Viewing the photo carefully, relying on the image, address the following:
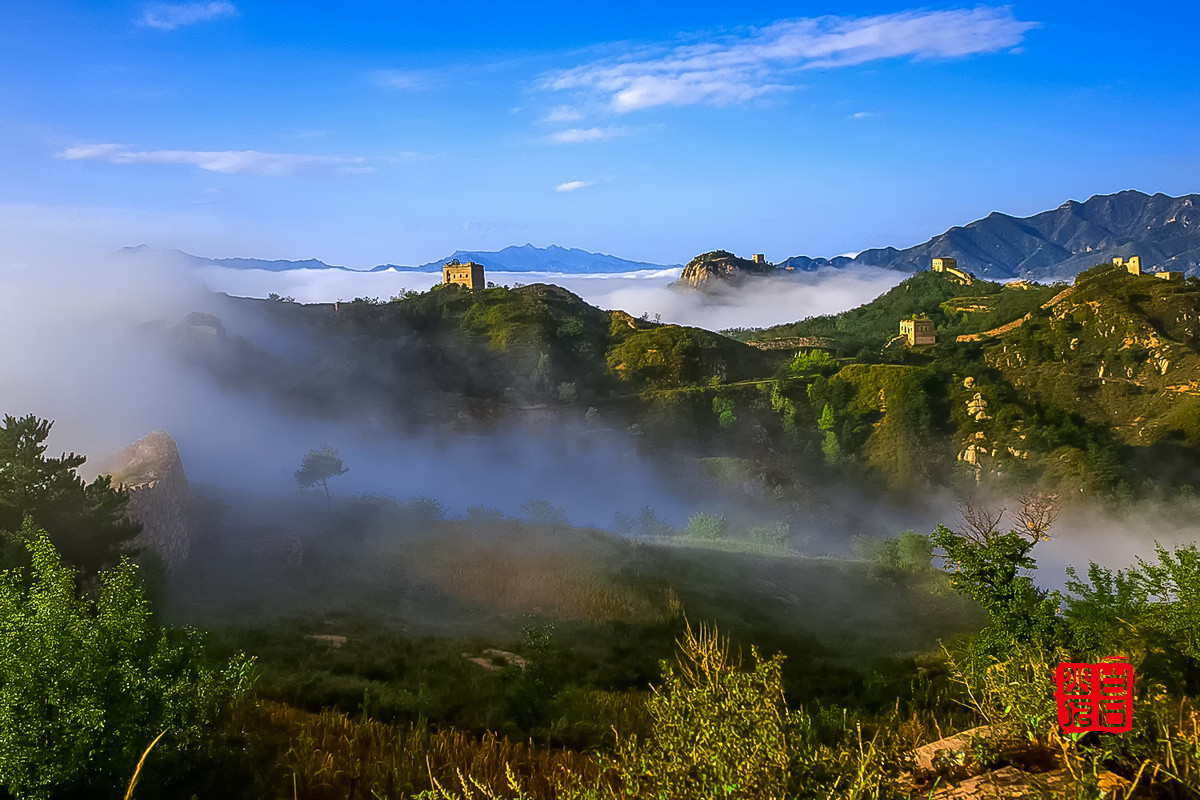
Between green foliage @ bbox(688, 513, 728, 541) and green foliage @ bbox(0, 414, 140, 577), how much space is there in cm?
3345

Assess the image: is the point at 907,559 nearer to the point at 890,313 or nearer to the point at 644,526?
the point at 644,526

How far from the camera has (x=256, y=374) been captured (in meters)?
68.1

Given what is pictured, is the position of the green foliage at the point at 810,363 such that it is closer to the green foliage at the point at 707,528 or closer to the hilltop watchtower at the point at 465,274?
the green foliage at the point at 707,528

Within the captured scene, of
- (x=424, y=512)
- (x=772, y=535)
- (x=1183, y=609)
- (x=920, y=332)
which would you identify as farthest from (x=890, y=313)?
(x=1183, y=609)

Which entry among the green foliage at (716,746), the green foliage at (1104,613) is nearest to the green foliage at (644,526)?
the green foliage at (1104,613)

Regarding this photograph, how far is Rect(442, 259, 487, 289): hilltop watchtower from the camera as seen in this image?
10025 cm

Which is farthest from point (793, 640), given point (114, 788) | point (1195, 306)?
point (1195, 306)

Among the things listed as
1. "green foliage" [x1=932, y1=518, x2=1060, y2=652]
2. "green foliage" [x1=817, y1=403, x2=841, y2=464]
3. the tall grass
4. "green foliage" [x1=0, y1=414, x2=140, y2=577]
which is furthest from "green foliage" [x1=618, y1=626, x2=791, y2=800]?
"green foliage" [x1=817, y1=403, x2=841, y2=464]

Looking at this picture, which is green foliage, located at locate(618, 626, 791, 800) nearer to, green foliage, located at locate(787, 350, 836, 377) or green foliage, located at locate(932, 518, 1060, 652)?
green foliage, located at locate(932, 518, 1060, 652)

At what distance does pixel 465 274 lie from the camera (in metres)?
101

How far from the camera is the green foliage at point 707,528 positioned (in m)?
45.6

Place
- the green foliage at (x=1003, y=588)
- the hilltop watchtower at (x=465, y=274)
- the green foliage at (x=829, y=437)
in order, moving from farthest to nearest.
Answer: the hilltop watchtower at (x=465, y=274) → the green foliage at (x=829, y=437) → the green foliage at (x=1003, y=588)

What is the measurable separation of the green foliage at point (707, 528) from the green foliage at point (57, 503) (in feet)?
110

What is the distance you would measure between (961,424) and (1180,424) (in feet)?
60.8
